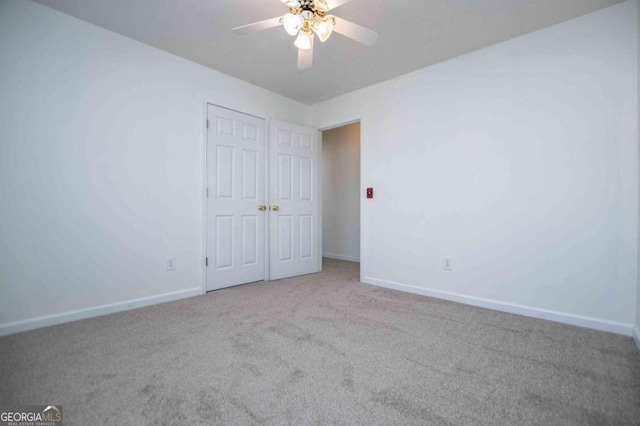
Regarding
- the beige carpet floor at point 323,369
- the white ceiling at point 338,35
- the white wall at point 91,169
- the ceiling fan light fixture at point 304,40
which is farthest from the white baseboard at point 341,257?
the ceiling fan light fixture at point 304,40

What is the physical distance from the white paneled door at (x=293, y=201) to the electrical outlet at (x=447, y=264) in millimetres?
1874

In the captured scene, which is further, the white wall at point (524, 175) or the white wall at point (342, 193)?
the white wall at point (342, 193)

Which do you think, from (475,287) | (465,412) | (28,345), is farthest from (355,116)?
(28,345)

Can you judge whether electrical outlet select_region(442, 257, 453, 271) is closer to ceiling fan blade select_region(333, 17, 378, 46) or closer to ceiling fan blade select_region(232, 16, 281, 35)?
ceiling fan blade select_region(333, 17, 378, 46)

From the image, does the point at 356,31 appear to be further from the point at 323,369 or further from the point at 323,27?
the point at 323,369

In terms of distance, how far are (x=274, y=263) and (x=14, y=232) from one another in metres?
2.44

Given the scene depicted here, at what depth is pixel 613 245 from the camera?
87.7 inches

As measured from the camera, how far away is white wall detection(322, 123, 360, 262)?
5480 mm

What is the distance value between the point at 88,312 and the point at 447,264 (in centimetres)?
339

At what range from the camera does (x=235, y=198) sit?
3.53m

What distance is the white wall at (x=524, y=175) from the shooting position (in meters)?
2.22

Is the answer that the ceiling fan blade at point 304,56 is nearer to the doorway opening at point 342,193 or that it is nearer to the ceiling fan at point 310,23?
the ceiling fan at point 310,23

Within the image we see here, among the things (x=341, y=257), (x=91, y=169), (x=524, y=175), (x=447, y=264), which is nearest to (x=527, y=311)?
(x=447, y=264)

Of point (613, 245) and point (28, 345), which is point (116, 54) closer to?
point (28, 345)
